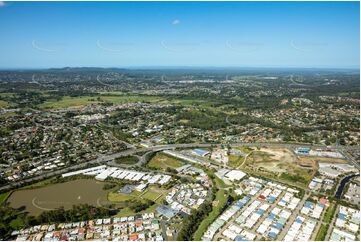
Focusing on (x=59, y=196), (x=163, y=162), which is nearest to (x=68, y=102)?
(x=163, y=162)

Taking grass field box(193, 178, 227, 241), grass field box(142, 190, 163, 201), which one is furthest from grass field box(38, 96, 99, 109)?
grass field box(193, 178, 227, 241)

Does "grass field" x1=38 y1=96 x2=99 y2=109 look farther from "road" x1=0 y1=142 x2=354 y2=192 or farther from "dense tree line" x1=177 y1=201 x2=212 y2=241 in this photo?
"dense tree line" x1=177 y1=201 x2=212 y2=241

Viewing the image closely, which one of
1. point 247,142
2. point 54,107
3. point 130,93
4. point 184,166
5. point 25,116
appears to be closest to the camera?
point 184,166

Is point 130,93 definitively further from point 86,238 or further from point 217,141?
point 86,238

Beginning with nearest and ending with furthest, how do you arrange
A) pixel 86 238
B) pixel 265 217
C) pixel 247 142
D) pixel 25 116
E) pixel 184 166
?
pixel 86 238 → pixel 265 217 → pixel 184 166 → pixel 247 142 → pixel 25 116

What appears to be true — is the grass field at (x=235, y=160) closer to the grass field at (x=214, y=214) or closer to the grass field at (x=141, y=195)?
the grass field at (x=214, y=214)

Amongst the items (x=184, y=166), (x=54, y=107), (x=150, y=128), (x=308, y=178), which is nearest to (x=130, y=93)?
(x=54, y=107)

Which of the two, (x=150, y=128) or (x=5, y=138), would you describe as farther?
(x=150, y=128)
